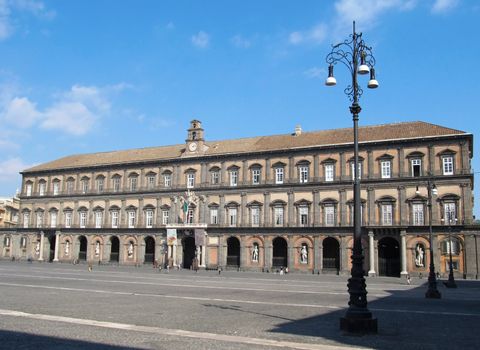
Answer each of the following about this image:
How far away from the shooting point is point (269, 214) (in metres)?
55.6

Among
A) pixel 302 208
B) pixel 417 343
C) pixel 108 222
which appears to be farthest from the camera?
pixel 108 222

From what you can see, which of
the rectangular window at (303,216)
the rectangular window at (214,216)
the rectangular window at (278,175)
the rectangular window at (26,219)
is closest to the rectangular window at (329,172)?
the rectangular window at (303,216)

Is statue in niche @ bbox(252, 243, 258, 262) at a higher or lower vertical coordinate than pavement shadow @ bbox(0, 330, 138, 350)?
higher

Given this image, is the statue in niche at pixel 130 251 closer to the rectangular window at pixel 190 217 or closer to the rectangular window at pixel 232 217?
the rectangular window at pixel 190 217

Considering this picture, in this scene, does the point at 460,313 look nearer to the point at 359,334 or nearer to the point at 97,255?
the point at 359,334

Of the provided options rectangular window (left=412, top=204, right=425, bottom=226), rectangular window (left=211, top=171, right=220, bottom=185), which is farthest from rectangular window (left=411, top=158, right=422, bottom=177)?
rectangular window (left=211, top=171, right=220, bottom=185)

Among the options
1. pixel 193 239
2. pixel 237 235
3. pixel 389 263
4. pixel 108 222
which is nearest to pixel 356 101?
pixel 389 263

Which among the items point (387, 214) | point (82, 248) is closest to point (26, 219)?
point (82, 248)

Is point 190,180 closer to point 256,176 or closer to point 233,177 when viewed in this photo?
point 233,177

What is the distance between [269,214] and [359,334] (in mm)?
43277

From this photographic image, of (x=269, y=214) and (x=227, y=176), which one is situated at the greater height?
(x=227, y=176)

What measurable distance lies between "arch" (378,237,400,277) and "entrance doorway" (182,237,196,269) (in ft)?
74.7

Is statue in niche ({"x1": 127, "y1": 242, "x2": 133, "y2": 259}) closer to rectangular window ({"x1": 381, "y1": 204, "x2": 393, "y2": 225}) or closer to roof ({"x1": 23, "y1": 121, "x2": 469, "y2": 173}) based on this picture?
roof ({"x1": 23, "y1": 121, "x2": 469, "y2": 173})

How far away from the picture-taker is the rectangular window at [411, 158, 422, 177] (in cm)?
4900
